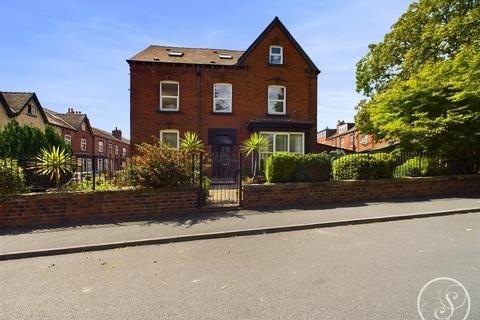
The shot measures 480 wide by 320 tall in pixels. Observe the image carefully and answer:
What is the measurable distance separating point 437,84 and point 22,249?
1492 cm

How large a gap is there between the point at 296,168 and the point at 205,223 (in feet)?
12.3

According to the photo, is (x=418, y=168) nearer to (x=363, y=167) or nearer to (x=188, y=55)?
(x=363, y=167)

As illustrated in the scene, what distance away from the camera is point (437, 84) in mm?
11188

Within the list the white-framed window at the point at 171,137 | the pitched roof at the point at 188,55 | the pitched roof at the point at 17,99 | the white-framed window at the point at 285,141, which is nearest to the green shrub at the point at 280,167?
the white-framed window at the point at 285,141

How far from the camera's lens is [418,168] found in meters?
10.3

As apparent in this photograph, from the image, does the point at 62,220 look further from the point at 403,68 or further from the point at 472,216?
the point at 403,68

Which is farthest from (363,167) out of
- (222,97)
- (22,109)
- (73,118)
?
(73,118)

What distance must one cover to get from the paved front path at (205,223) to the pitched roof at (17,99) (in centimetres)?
2438

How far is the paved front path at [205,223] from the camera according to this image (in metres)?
5.39

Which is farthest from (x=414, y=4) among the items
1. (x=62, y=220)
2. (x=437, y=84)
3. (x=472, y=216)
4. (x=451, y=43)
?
(x=62, y=220)

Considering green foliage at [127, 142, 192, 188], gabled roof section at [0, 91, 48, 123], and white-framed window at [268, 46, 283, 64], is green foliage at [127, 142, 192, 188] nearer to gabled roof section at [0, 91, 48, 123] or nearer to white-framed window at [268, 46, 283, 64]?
white-framed window at [268, 46, 283, 64]

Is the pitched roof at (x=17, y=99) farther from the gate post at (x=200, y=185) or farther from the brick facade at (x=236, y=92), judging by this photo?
the gate post at (x=200, y=185)

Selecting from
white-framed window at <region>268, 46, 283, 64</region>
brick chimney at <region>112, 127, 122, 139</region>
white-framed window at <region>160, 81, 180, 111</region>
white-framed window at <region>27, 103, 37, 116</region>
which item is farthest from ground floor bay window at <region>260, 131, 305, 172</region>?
brick chimney at <region>112, 127, 122, 139</region>

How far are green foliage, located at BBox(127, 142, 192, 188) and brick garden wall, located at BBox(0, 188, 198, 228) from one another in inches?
11.2
